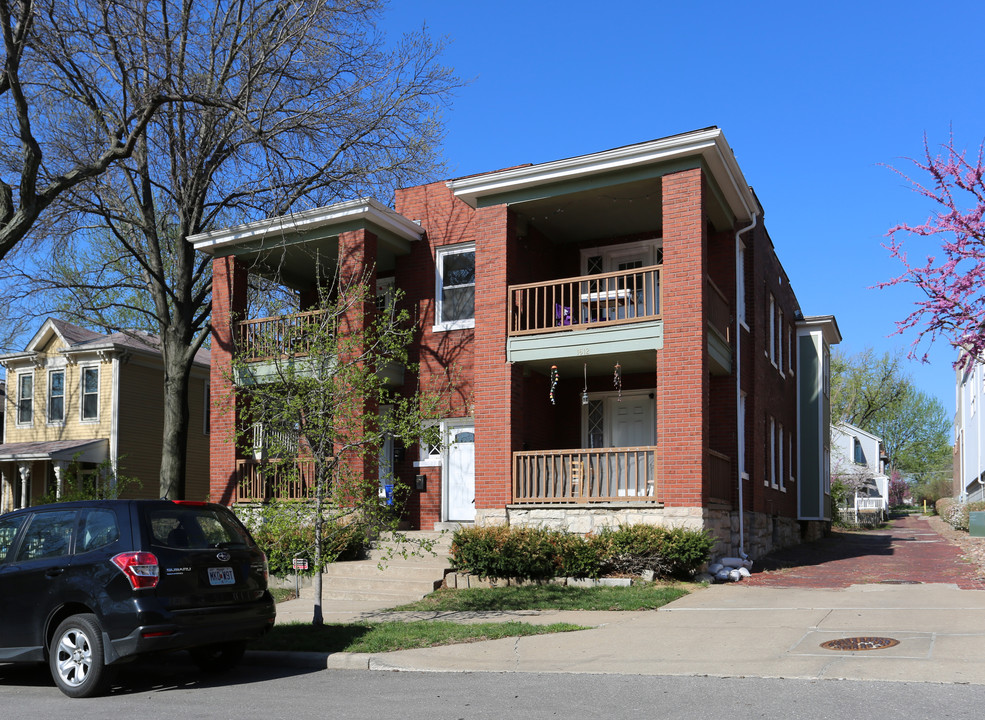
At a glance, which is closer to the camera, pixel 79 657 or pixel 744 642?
pixel 79 657

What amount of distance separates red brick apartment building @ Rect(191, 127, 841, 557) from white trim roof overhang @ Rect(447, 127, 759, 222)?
0.04m

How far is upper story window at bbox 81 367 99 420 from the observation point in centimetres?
2798

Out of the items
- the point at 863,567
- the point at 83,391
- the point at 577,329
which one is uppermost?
the point at 577,329

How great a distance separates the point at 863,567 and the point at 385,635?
11.2 m

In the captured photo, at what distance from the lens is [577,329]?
16.4 meters

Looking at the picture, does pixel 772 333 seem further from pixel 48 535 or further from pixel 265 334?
pixel 48 535

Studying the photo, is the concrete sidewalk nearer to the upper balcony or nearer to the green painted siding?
the upper balcony

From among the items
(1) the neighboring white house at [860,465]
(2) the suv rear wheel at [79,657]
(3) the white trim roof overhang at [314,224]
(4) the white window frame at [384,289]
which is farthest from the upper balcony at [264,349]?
(1) the neighboring white house at [860,465]

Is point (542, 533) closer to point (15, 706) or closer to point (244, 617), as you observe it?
point (244, 617)

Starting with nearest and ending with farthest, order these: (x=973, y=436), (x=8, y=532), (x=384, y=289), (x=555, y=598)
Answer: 1. (x=8, y=532)
2. (x=555, y=598)
3. (x=384, y=289)
4. (x=973, y=436)

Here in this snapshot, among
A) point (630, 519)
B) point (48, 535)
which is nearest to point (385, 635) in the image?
point (48, 535)

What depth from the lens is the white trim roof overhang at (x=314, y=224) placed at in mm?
18094

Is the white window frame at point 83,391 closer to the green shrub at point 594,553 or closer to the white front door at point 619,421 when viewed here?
the white front door at point 619,421

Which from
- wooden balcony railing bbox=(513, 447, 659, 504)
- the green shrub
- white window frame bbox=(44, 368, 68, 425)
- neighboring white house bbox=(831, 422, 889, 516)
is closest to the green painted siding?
wooden balcony railing bbox=(513, 447, 659, 504)
